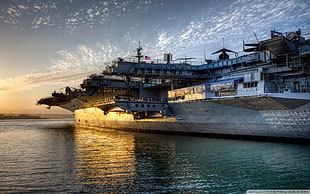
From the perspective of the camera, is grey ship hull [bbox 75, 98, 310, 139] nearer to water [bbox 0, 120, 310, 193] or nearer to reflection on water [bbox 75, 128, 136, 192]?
water [bbox 0, 120, 310, 193]

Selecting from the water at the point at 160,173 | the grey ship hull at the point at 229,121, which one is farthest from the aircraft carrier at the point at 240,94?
the water at the point at 160,173

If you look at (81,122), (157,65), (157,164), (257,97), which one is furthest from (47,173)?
(81,122)

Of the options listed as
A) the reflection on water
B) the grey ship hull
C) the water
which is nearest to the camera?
the water

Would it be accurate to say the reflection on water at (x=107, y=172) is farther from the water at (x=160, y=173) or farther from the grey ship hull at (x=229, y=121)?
the grey ship hull at (x=229, y=121)

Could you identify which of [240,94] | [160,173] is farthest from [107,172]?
[240,94]

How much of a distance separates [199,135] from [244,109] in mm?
5289

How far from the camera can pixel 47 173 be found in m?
8.04

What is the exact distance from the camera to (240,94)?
1525 centimetres

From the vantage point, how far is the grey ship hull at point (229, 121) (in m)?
13.3

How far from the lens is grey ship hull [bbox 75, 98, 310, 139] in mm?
13297

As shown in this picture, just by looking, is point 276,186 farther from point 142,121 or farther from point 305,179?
point 142,121

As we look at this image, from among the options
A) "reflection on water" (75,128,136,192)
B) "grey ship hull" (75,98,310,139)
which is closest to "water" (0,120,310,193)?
"reflection on water" (75,128,136,192)

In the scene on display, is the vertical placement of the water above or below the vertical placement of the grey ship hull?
below

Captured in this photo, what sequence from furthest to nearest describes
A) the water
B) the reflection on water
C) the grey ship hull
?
the grey ship hull < the reflection on water < the water
